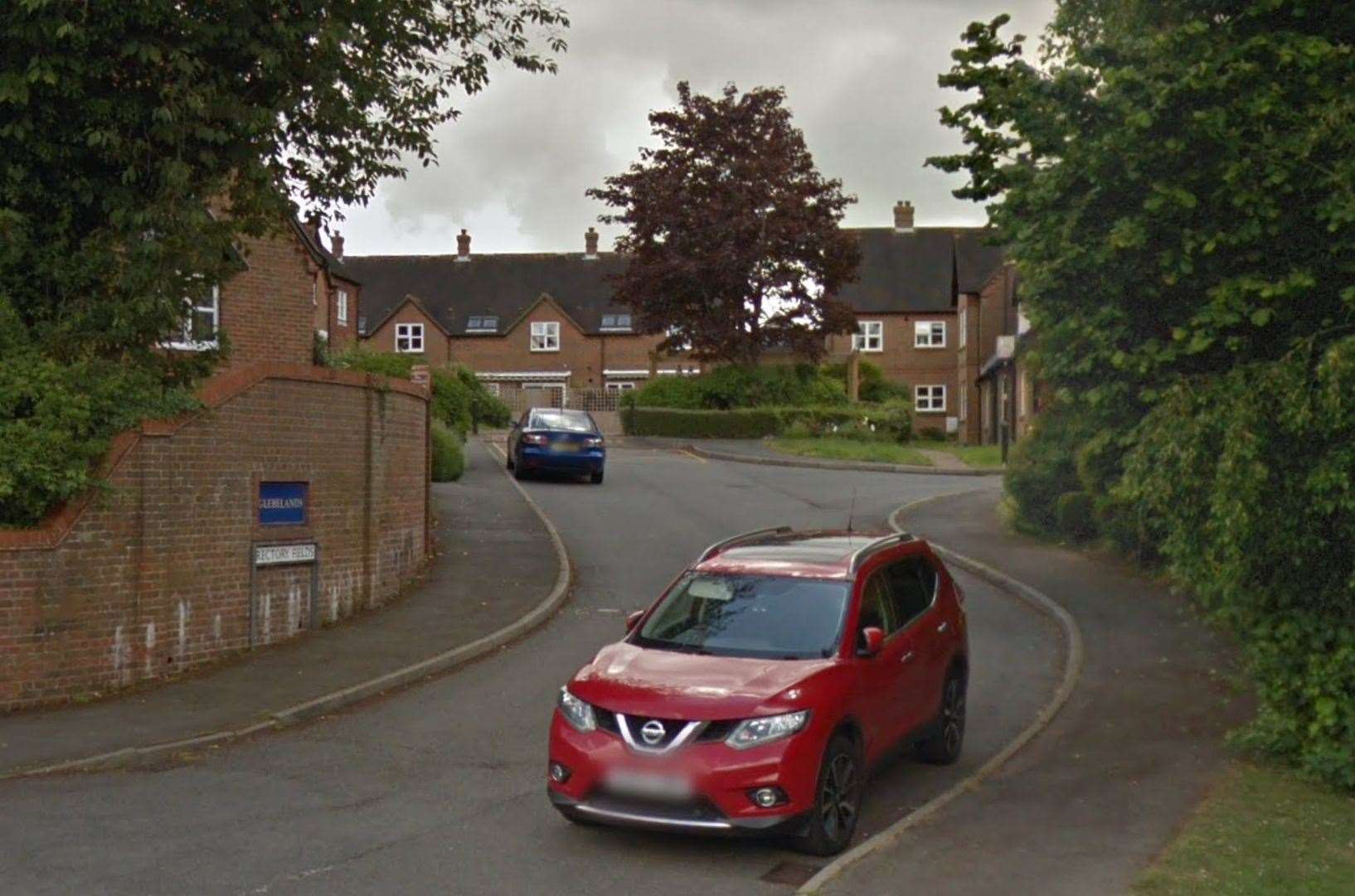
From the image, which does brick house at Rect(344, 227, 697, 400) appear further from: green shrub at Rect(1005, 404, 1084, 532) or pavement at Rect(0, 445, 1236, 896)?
pavement at Rect(0, 445, 1236, 896)

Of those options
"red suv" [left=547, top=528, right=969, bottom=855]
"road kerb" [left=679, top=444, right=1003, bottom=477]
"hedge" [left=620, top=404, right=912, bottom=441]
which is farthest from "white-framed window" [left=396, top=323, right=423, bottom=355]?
"red suv" [left=547, top=528, right=969, bottom=855]

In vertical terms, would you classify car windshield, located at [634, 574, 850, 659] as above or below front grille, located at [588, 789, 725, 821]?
above

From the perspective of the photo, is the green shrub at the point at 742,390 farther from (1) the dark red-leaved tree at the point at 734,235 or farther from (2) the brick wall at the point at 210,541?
(2) the brick wall at the point at 210,541

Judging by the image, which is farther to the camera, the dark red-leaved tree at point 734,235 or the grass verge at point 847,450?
the dark red-leaved tree at point 734,235

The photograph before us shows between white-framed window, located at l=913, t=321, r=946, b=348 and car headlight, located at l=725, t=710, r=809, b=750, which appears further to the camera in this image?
white-framed window, located at l=913, t=321, r=946, b=348

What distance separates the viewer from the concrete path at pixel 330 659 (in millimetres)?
11711

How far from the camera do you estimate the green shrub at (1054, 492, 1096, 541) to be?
22.2 meters

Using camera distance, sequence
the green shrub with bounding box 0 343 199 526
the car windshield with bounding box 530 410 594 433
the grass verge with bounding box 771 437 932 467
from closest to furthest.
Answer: the green shrub with bounding box 0 343 199 526 → the car windshield with bounding box 530 410 594 433 → the grass verge with bounding box 771 437 932 467

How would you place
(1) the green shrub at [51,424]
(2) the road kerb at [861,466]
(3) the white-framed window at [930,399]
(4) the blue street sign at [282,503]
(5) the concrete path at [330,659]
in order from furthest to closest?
(3) the white-framed window at [930,399], (2) the road kerb at [861,466], (4) the blue street sign at [282,503], (1) the green shrub at [51,424], (5) the concrete path at [330,659]

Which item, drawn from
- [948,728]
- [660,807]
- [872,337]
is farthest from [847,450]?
[660,807]

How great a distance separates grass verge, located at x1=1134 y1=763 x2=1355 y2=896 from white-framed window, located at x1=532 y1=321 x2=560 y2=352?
62.3m

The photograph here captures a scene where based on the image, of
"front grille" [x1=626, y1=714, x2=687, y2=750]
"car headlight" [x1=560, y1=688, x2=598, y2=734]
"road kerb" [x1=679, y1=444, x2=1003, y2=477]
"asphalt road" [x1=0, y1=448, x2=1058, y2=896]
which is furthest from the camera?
"road kerb" [x1=679, y1=444, x2=1003, y2=477]

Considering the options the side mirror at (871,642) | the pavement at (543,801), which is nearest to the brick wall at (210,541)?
the pavement at (543,801)

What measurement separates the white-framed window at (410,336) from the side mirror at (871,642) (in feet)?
213
